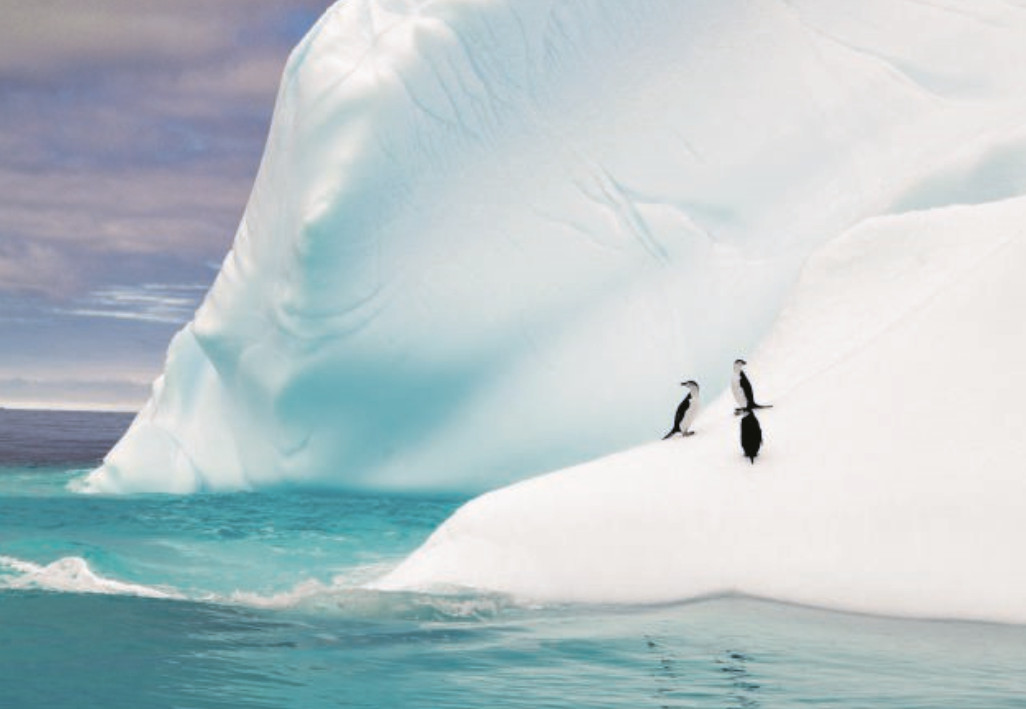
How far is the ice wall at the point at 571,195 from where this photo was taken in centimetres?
1695

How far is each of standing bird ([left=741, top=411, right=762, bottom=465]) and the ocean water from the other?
4.15 ft

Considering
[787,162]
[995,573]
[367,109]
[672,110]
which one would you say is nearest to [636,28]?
[672,110]

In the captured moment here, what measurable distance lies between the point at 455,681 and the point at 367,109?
12.5 meters

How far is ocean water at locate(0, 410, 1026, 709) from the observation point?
19.4 feet

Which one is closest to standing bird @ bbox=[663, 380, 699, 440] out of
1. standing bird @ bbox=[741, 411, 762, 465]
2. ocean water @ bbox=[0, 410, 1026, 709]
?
standing bird @ bbox=[741, 411, 762, 465]

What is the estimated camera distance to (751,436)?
9.22m

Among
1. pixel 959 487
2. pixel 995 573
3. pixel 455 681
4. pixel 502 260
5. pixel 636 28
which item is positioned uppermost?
pixel 636 28

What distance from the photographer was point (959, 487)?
862cm

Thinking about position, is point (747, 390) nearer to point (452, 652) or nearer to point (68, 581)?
point (452, 652)

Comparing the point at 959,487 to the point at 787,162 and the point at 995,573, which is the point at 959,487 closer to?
the point at 995,573

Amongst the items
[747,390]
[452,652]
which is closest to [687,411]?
[747,390]

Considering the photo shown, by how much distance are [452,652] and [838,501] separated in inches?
128

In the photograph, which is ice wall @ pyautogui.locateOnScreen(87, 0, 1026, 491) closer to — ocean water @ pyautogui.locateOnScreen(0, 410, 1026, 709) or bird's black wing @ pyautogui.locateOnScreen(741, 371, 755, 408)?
ocean water @ pyautogui.locateOnScreen(0, 410, 1026, 709)

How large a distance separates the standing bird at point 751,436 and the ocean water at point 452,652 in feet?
4.15
